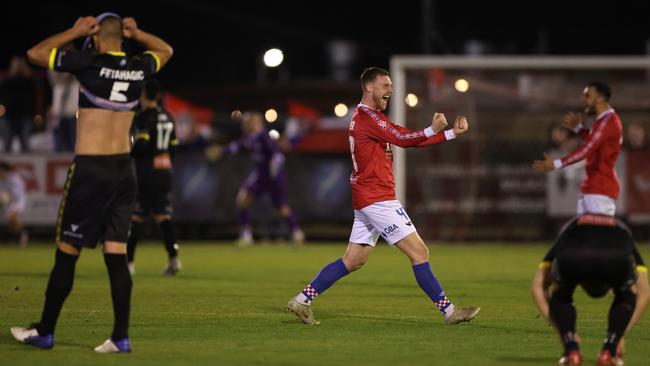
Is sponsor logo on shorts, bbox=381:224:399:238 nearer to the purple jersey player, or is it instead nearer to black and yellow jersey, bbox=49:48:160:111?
black and yellow jersey, bbox=49:48:160:111

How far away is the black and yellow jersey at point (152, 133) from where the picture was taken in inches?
638

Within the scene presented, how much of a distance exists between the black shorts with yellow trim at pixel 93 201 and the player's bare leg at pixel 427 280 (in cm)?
311

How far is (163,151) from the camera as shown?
16656mm

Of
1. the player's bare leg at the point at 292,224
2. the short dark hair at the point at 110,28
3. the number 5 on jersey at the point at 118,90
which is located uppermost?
the short dark hair at the point at 110,28

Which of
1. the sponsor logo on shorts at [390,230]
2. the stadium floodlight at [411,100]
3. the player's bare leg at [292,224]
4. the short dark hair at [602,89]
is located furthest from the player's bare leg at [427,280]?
the stadium floodlight at [411,100]

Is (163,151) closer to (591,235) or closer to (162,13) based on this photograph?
(591,235)

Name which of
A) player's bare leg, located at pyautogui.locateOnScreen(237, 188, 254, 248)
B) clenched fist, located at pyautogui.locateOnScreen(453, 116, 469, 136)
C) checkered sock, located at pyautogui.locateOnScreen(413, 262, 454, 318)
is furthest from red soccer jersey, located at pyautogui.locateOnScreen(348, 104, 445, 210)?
player's bare leg, located at pyautogui.locateOnScreen(237, 188, 254, 248)

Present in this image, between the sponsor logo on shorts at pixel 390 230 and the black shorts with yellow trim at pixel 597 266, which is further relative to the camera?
the sponsor logo on shorts at pixel 390 230

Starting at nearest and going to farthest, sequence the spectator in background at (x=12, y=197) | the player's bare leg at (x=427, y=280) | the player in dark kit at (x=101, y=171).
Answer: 1. the player in dark kit at (x=101, y=171)
2. the player's bare leg at (x=427, y=280)
3. the spectator in background at (x=12, y=197)

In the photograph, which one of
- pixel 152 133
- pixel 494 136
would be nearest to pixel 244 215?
pixel 494 136

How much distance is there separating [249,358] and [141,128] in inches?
305

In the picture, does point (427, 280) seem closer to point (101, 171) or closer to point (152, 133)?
point (101, 171)

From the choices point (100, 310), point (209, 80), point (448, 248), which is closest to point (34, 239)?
point (448, 248)

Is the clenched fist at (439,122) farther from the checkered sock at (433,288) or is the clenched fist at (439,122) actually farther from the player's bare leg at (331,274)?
the player's bare leg at (331,274)
